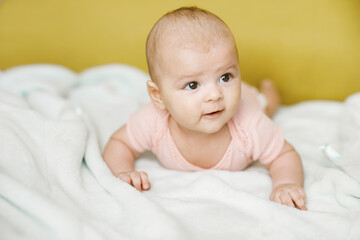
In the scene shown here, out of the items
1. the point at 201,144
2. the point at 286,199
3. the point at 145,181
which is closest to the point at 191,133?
the point at 201,144

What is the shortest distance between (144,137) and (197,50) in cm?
33

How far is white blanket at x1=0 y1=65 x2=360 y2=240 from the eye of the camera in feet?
2.57

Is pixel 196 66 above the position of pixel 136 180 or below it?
above

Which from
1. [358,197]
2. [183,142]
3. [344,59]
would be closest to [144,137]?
[183,142]

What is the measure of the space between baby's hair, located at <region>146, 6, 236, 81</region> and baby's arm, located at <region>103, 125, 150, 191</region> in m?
0.28

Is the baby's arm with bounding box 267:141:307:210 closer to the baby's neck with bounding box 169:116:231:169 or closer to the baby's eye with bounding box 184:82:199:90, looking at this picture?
the baby's neck with bounding box 169:116:231:169

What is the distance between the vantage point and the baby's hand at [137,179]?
3.20ft

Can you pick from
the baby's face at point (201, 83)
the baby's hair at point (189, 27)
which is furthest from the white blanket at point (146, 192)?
the baby's hair at point (189, 27)

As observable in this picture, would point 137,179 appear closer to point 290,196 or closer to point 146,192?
point 146,192

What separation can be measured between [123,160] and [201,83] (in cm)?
33

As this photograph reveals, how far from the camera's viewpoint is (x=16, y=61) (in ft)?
5.25

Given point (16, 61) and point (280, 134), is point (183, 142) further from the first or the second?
point (16, 61)

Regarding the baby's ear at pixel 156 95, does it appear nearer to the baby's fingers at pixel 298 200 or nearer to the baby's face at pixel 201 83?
the baby's face at pixel 201 83

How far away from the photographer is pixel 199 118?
2.95 ft
